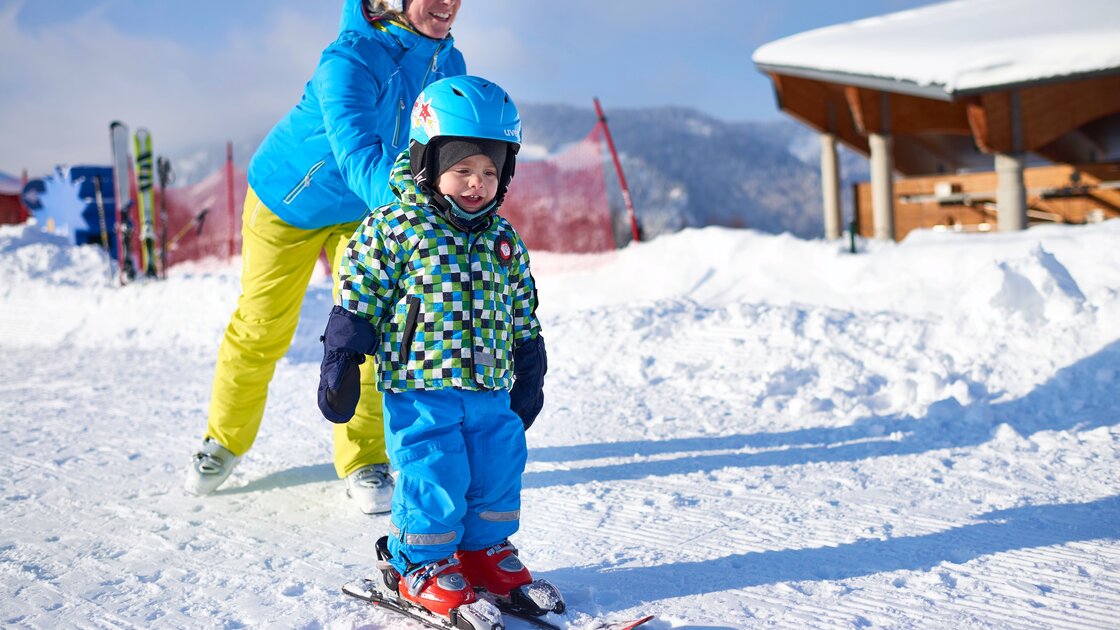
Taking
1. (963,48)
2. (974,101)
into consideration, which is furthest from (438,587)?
(963,48)

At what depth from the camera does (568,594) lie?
2449 millimetres

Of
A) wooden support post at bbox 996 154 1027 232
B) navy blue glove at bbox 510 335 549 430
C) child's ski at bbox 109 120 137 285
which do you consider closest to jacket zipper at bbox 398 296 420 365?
navy blue glove at bbox 510 335 549 430

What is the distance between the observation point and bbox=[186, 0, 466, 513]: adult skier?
2969 mm

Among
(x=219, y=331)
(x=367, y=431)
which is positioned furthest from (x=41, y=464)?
(x=219, y=331)

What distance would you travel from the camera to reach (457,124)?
229cm

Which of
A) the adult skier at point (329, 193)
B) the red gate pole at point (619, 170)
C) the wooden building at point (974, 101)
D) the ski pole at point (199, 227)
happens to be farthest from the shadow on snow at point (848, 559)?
the ski pole at point (199, 227)

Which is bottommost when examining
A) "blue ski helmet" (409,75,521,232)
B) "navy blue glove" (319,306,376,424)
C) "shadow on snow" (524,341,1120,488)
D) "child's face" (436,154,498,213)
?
"shadow on snow" (524,341,1120,488)

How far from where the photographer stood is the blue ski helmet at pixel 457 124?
2295 millimetres

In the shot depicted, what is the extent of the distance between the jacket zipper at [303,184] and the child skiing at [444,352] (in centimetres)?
105

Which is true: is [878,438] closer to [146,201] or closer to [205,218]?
[146,201]

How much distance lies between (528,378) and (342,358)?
0.55 metres

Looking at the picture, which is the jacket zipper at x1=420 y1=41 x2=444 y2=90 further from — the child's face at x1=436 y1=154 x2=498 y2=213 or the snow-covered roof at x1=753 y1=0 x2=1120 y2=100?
the snow-covered roof at x1=753 y1=0 x2=1120 y2=100

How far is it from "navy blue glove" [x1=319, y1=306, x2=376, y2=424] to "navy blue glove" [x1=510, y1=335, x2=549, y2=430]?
1.47ft

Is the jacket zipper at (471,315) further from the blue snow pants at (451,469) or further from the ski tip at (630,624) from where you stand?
the ski tip at (630,624)
